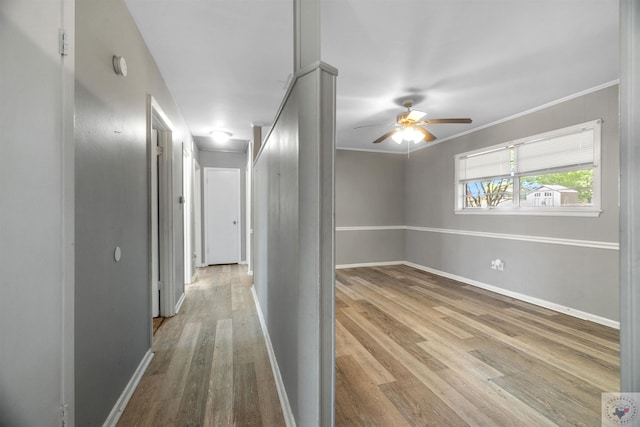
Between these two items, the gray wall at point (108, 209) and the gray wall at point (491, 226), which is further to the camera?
the gray wall at point (491, 226)

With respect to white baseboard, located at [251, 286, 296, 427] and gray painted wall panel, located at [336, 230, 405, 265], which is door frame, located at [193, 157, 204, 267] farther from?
white baseboard, located at [251, 286, 296, 427]

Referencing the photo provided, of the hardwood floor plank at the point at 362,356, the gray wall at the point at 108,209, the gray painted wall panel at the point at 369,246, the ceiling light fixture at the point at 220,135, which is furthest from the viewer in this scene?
the gray painted wall panel at the point at 369,246

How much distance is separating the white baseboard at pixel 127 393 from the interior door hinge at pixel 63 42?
5.66ft

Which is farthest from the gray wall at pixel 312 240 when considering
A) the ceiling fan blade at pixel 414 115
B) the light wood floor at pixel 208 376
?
the ceiling fan blade at pixel 414 115

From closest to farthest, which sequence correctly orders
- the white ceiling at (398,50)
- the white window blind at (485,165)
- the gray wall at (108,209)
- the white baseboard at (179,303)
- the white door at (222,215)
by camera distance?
the gray wall at (108,209), the white ceiling at (398,50), the white baseboard at (179,303), the white window blind at (485,165), the white door at (222,215)

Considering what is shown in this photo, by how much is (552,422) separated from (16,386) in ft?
8.07

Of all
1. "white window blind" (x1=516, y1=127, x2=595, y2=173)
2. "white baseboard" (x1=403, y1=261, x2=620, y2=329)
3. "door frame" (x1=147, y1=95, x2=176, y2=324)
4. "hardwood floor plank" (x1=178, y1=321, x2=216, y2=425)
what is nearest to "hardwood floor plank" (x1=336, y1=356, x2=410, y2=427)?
"hardwood floor plank" (x1=178, y1=321, x2=216, y2=425)

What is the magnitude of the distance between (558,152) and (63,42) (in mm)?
4301

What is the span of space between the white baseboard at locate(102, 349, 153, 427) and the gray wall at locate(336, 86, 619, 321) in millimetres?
3613

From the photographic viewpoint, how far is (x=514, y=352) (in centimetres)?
209

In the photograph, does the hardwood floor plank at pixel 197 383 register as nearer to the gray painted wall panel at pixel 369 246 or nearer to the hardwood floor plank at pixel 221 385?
the hardwood floor plank at pixel 221 385

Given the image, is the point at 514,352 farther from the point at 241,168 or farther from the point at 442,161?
the point at 241,168

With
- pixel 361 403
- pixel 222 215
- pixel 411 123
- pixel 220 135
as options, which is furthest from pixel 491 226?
pixel 222 215

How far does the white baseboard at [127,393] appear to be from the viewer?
4.40 ft
